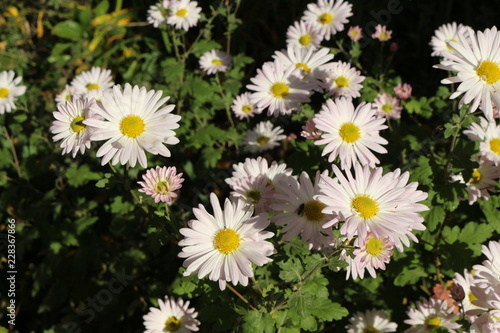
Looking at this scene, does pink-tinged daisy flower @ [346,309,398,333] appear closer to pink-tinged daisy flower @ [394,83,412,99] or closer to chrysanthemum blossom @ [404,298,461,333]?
chrysanthemum blossom @ [404,298,461,333]

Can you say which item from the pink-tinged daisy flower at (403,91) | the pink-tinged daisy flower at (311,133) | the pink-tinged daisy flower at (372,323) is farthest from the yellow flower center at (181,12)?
the pink-tinged daisy flower at (372,323)

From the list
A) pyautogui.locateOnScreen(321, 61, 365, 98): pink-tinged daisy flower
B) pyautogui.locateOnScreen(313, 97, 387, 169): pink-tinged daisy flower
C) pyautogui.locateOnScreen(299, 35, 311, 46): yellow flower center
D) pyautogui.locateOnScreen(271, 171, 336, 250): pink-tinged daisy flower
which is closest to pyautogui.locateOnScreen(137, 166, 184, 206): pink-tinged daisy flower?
pyautogui.locateOnScreen(271, 171, 336, 250): pink-tinged daisy flower

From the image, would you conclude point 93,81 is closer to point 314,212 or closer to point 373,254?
point 314,212

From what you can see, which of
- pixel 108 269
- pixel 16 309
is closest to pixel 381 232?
pixel 108 269

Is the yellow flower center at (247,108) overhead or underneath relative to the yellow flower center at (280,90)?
overhead

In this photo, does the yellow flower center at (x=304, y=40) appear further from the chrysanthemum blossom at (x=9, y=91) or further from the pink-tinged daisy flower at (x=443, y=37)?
the chrysanthemum blossom at (x=9, y=91)
